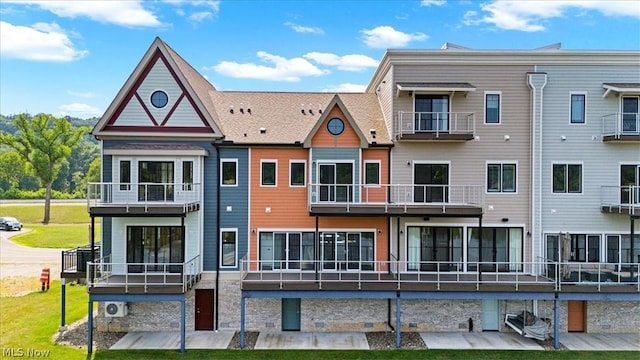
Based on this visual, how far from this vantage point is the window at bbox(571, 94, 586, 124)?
1842 cm

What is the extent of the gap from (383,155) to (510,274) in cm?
703

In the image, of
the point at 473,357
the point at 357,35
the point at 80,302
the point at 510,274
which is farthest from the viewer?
the point at 357,35

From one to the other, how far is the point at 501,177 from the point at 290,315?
11022mm

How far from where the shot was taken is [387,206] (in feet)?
55.8

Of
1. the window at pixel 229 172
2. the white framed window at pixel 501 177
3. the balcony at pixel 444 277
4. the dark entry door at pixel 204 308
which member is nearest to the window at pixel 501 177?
the white framed window at pixel 501 177

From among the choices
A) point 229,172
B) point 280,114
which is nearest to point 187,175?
point 229,172

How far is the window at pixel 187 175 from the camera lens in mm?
17656

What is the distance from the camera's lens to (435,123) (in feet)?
60.1

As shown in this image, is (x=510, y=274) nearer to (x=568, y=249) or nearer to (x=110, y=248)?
(x=568, y=249)

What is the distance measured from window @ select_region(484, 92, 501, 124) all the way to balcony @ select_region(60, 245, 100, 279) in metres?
17.6

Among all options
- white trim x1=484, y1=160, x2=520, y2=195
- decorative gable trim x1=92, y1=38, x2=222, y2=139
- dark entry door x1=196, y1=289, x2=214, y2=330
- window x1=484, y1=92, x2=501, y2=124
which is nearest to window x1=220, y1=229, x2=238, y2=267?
dark entry door x1=196, y1=289, x2=214, y2=330

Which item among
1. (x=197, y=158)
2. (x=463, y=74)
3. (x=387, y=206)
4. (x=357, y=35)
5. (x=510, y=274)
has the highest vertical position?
(x=357, y=35)

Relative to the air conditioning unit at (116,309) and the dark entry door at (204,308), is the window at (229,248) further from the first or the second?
the air conditioning unit at (116,309)

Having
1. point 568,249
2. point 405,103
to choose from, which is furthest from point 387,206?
point 568,249
